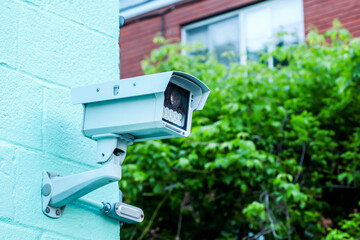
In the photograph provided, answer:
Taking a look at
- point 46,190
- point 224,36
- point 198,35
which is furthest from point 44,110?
point 198,35

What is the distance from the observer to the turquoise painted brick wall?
5.81 ft

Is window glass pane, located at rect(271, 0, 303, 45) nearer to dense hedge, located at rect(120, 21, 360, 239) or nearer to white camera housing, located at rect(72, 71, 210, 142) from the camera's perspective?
dense hedge, located at rect(120, 21, 360, 239)

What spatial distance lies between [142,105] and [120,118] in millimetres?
86

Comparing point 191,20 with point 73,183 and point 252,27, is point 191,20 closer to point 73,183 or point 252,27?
point 252,27

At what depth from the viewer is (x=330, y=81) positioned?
18.2ft

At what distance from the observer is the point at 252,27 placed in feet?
28.0

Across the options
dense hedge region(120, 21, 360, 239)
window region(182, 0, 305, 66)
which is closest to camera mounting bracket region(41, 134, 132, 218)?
dense hedge region(120, 21, 360, 239)

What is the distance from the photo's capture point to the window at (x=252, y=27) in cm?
816

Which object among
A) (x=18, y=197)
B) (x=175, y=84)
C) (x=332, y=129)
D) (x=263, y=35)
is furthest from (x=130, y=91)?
(x=263, y=35)

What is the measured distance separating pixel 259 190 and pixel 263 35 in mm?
3259

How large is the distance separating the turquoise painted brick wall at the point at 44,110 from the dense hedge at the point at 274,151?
3.08 metres

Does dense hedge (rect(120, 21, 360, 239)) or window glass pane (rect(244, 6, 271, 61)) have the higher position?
window glass pane (rect(244, 6, 271, 61))

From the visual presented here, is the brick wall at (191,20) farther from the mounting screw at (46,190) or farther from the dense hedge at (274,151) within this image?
the mounting screw at (46,190)

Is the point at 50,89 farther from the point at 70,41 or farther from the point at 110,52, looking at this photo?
the point at 110,52
